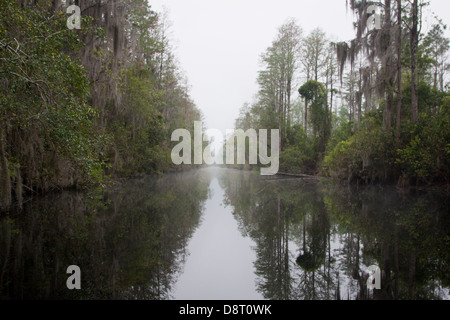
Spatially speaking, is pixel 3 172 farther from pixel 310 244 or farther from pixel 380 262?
pixel 380 262

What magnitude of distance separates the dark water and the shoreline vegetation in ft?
5.89

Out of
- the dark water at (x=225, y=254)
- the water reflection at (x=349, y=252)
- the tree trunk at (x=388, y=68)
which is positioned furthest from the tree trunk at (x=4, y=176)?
the tree trunk at (x=388, y=68)

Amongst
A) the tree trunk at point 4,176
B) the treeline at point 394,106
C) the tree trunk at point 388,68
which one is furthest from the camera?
the tree trunk at point 388,68

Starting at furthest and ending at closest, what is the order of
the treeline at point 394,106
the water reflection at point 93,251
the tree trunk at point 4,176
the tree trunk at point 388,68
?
the tree trunk at point 388,68, the treeline at point 394,106, the tree trunk at point 4,176, the water reflection at point 93,251

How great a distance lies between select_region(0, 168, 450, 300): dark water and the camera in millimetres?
2586

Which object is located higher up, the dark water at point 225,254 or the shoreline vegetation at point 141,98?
the shoreline vegetation at point 141,98

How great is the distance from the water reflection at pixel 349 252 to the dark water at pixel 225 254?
1 centimetres

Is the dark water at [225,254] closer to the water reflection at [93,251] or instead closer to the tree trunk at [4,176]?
the water reflection at [93,251]

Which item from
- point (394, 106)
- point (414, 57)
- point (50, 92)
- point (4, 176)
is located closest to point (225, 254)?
point (50, 92)

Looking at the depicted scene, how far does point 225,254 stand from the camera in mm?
3842

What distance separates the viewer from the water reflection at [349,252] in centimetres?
260

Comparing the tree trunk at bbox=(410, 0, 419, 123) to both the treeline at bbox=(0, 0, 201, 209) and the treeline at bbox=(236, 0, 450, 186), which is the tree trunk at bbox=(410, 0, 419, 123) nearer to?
the treeline at bbox=(236, 0, 450, 186)
